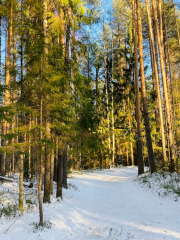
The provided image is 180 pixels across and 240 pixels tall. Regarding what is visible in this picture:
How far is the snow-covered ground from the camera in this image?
5.07m

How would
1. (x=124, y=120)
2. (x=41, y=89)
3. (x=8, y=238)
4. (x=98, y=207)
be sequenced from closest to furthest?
(x=8, y=238)
(x=41, y=89)
(x=98, y=207)
(x=124, y=120)

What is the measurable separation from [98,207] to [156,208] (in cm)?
227

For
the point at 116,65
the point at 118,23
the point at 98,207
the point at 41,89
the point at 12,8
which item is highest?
the point at 118,23

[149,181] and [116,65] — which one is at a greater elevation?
[116,65]

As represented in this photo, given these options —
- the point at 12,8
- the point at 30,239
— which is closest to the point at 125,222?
the point at 30,239

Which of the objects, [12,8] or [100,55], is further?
[100,55]

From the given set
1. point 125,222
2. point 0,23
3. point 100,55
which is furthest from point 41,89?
point 100,55

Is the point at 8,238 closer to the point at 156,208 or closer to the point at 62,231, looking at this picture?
the point at 62,231

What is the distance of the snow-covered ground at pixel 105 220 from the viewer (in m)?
5.07

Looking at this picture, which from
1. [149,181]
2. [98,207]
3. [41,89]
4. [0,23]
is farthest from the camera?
[0,23]

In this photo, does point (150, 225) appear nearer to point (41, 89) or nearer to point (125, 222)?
point (125, 222)

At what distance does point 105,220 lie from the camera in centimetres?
632

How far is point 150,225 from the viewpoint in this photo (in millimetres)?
5578

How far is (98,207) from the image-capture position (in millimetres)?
8016
